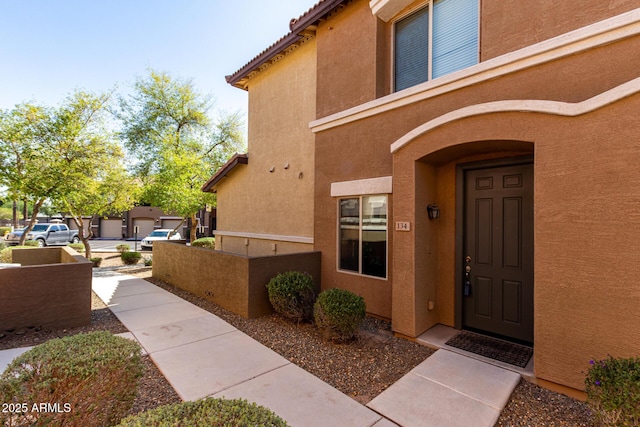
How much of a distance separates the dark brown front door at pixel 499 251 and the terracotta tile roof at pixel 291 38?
528cm

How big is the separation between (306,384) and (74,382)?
7.85 ft

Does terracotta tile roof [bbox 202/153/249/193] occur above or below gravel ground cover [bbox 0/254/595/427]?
above

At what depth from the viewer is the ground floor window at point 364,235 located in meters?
5.99

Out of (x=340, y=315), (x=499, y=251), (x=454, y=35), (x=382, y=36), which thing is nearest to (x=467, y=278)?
(x=499, y=251)

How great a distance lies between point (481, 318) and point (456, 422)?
2.56 metres

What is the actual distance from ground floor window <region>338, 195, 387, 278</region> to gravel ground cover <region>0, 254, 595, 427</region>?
1.18 meters

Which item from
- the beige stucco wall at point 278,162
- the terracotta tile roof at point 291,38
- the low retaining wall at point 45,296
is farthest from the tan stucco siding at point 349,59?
the low retaining wall at point 45,296

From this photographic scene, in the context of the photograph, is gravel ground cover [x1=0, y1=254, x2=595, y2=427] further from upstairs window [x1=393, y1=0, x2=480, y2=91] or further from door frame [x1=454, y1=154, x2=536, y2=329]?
upstairs window [x1=393, y1=0, x2=480, y2=91]

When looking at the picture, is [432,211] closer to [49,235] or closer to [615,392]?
[615,392]

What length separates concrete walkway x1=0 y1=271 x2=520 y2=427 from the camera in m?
3.03

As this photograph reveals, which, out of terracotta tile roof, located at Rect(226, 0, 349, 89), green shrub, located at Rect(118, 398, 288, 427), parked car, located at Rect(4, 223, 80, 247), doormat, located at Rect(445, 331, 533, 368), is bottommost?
doormat, located at Rect(445, 331, 533, 368)

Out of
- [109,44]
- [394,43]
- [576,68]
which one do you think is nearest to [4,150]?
[109,44]

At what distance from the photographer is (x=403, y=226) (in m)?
5.07

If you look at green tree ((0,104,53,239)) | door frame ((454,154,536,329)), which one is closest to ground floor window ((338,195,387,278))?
door frame ((454,154,536,329))
